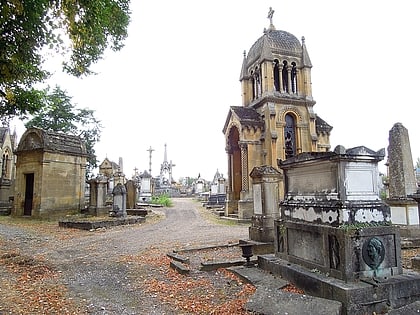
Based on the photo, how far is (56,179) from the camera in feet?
57.0

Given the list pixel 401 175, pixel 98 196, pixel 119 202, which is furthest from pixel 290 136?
pixel 98 196

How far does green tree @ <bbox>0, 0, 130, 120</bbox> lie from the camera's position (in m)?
6.48

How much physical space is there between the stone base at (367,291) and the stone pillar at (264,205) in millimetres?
4492

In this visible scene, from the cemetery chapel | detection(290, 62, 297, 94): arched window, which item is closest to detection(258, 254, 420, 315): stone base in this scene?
the cemetery chapel

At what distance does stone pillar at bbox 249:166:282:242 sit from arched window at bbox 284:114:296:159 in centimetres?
1083

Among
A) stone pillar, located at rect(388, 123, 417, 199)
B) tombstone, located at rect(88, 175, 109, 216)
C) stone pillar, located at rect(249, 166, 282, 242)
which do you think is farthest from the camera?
tombstone, located at rect(88, 175, 109, 216)

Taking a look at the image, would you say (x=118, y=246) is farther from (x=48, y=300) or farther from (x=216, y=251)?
(x=48, y=300)

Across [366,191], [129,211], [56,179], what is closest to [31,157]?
[56,179]

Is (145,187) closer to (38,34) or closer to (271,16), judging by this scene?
(271,16)

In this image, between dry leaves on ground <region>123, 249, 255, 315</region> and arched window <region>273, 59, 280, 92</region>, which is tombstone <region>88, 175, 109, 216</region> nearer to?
dry leaves on ground <region>123, 249, 255, 315</region>

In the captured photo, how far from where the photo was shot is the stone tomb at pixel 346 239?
4.02 m

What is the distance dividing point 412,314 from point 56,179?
17.9 meters

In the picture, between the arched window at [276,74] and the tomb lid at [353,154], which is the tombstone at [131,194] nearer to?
the arched window at [276,74]

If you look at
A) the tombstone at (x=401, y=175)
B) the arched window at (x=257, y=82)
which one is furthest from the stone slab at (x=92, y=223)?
the arched window at (x=257, y=82)
